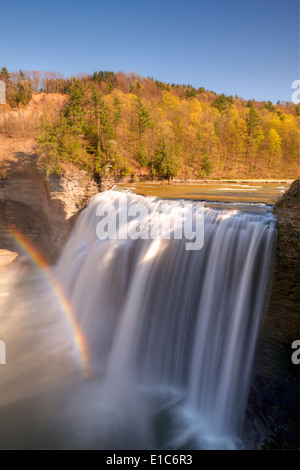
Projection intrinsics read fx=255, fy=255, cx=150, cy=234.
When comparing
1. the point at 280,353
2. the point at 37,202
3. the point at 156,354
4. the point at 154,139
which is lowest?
the point at 156,354

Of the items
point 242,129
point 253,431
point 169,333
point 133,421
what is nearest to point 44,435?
point 133,421

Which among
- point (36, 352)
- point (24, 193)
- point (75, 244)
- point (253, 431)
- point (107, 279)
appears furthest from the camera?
point (24, 193)

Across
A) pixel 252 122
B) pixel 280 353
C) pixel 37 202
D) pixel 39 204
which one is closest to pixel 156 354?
pixel 280 353

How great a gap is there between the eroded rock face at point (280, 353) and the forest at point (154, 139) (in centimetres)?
1399

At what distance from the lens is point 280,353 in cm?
511

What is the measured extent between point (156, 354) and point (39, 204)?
47.9 feet

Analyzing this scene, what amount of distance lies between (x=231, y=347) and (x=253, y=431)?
5.11ft

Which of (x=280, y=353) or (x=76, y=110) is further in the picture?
(x=76, y=110)

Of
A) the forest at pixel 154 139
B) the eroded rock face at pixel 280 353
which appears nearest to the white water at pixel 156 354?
the eroded rock face at pixel 280 353

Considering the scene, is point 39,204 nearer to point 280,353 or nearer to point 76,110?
point 76,110

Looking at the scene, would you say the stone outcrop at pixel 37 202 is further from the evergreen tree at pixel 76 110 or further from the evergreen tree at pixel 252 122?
the evergreen tree at pixel 252 122

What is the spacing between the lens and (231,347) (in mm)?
5863

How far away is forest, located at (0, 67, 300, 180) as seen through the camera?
57.1 ft

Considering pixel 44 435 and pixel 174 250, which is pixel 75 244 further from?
pixel 44 435
